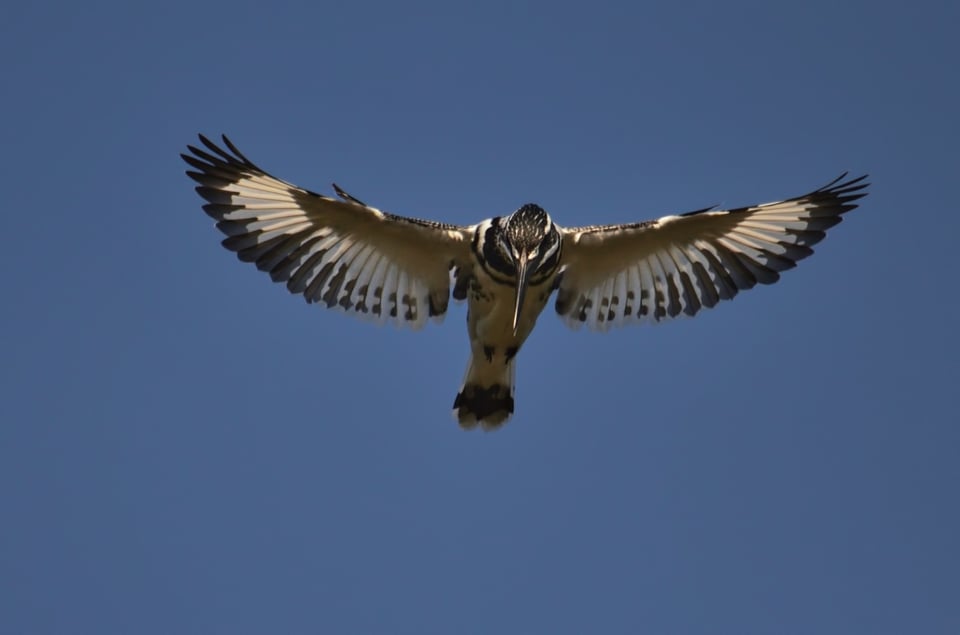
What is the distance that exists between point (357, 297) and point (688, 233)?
377 centimetres

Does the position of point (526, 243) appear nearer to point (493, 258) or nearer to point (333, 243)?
point (493, 258)

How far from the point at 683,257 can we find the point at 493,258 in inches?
100

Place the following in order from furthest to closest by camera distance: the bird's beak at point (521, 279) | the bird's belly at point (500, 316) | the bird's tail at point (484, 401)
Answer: the bird's tail at point (484, 401) < the bird's belly at point (500, 316) < the bird's beak at point (521, 279)

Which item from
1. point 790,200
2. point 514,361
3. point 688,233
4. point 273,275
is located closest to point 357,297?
point 273,275

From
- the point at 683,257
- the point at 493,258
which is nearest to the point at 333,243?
the point at 493,258

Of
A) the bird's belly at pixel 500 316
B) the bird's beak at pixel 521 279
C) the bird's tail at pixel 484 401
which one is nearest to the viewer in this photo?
the bird's beak at pixel 521 279

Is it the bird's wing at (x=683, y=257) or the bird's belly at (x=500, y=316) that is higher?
the bird's wing at (x=683, y=257)

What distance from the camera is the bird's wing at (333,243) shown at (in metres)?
14.5

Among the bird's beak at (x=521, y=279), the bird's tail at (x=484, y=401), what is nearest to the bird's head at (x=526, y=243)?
the bird's beak at (x=521, y=279)

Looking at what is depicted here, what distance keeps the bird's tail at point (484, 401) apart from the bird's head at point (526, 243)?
1.43m

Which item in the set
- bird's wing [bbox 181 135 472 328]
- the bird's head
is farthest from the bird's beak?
bird's wing [bbox 181 135 472 328]

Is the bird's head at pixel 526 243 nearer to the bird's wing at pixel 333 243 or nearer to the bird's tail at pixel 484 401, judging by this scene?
the bird's wing at pixel 333 243

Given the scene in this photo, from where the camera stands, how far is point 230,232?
1462 cm

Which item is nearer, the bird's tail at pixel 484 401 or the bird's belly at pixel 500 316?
the bird's belly at pixel 500 316
